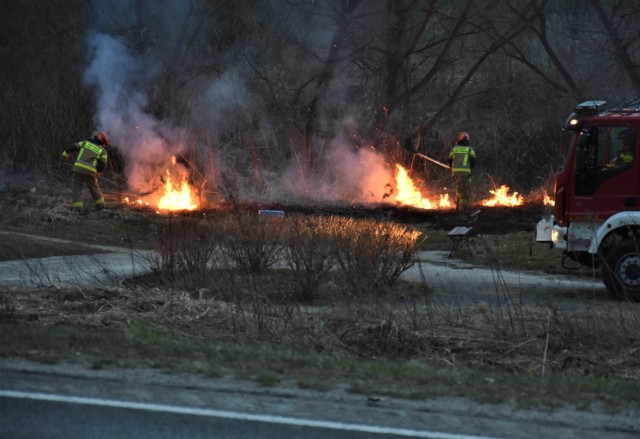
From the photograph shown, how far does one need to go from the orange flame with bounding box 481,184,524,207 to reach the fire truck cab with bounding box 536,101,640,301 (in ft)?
40.4

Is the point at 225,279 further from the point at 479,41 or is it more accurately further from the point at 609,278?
the point at 479,41

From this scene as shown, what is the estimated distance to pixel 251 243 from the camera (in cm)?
1434

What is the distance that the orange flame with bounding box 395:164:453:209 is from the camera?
28562 mm

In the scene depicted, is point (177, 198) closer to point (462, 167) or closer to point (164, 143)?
point (164, 143)

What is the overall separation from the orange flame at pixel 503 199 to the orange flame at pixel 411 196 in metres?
1.19

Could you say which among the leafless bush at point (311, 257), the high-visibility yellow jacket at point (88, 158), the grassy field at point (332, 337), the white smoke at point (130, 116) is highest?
the white smoke at point (130, 116)

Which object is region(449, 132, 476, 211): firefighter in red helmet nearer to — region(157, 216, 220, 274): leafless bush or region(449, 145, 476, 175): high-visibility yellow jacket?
region(449, 145, 476, 175): high-visibility yellow jacket

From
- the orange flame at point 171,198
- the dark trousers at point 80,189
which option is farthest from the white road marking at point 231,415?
the orange flame at point 171,198

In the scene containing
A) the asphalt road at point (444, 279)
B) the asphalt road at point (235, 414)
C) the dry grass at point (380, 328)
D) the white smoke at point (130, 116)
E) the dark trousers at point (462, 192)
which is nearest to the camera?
the asphalt road at point (235, 414)

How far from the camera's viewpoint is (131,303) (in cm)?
1070

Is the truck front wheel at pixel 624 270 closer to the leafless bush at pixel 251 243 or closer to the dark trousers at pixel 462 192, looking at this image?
the leafless bush at pixel 251 243

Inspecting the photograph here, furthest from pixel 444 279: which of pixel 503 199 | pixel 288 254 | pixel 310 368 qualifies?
pixel 503 199

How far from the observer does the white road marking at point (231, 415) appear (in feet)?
21.3

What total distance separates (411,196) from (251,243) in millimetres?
15334
